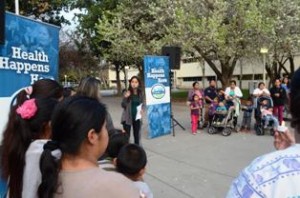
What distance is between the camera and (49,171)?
2.16 meters

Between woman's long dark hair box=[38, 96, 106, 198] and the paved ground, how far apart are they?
16.6ft

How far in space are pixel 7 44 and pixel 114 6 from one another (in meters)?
28.2

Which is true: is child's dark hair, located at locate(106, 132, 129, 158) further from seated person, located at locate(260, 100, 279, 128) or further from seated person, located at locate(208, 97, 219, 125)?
seated person, located at locate(208, 97, 219, 125)

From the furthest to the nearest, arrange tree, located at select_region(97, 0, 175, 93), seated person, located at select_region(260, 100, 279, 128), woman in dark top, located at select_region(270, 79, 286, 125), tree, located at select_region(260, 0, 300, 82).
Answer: tree, located at select_region(97, 0, 175, 93) → tree, located at select_region(260, 0, 300, 82) → woman in dark top, located at select_region(270, 79, 286, 125) → seated person, located at select_region(260, 100, 279, 128)

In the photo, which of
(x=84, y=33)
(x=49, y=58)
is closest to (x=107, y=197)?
(x=49, y=58)

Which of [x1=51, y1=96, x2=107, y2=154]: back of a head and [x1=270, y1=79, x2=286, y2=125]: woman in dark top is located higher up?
[x1=51, y1=96, x2=107, y2=154]: back of a head

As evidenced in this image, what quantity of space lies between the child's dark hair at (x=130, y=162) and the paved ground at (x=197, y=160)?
355 cm

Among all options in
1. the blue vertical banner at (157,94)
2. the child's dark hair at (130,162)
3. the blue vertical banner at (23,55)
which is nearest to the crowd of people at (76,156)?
the child's dark hair at (130,162)

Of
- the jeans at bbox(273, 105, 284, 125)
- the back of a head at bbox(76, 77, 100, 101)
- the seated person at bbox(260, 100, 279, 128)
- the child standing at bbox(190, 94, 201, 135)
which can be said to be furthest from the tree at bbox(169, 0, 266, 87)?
the back of a head at bbox(76, 77, 100, 101)

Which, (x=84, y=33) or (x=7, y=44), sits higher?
(x=84, y=33)

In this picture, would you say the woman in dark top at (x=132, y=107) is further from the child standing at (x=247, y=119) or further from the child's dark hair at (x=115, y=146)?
the child's dark hair at (x=115, y=146)

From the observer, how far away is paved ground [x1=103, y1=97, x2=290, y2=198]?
7477 millimetres

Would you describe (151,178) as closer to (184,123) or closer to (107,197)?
(107,197)

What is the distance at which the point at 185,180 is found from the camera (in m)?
8.02
